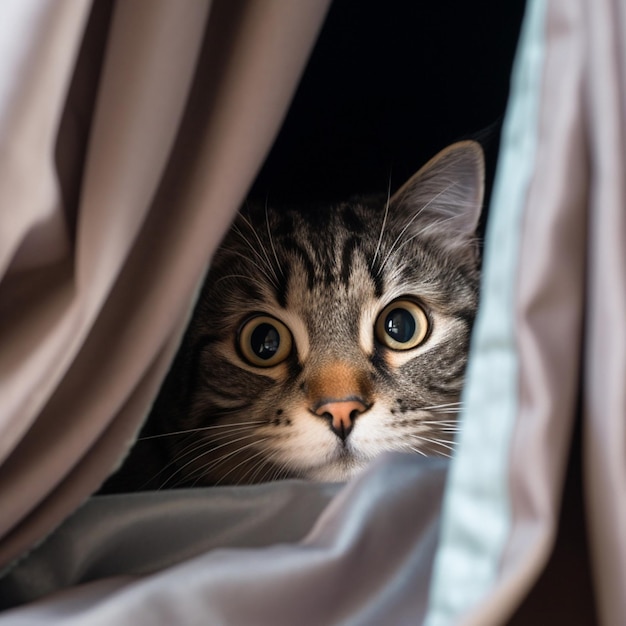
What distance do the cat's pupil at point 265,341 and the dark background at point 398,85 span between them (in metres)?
0.39

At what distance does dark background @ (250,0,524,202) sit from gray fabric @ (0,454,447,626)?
67cm

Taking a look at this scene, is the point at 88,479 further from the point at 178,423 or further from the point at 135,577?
the point at 178,423

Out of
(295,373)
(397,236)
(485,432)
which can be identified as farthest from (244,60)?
(397,236)

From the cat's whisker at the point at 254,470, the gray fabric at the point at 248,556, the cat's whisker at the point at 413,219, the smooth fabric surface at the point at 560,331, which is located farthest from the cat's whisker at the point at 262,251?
the smooth fabric surface at the point at 560,331

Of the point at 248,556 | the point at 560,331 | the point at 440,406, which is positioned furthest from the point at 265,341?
the point at 560,331

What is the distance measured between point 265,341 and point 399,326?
0.64 ft

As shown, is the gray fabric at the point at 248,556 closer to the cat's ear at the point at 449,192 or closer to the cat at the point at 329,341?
the cat at the point at 329,341

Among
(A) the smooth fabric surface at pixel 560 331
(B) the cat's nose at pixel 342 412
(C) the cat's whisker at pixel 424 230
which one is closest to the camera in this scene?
(A) the smooth fabric surface at pixel 560 331

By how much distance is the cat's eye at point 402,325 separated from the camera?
3.56 feet

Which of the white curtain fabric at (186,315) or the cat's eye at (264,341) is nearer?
the white curtain fabric at (186,315)

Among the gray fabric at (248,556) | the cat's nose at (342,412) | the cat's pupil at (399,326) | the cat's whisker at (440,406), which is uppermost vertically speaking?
the cat's pupil at (399,326)

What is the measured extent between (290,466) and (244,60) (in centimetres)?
55

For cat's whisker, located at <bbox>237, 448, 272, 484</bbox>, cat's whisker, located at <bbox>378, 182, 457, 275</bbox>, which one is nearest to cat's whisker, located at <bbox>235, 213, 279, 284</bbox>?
cat's whisker, located at <bbox>378, 182, 457, 275</bbox>

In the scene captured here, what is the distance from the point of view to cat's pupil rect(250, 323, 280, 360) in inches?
42.4
